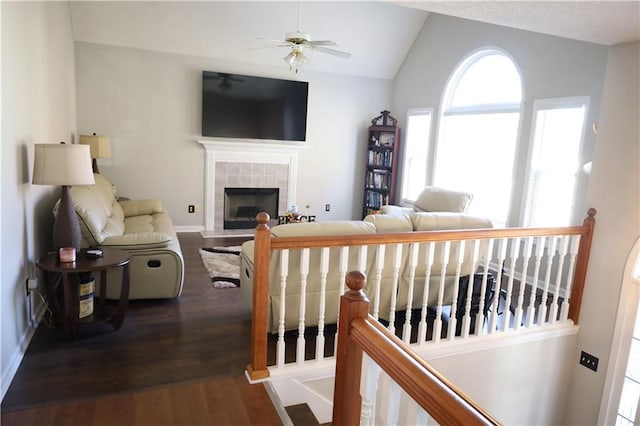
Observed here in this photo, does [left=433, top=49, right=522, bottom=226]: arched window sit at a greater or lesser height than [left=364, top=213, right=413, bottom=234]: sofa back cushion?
greater

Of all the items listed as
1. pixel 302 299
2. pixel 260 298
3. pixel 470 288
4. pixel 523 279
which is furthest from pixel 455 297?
pixel 260 298

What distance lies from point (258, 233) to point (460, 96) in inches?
193

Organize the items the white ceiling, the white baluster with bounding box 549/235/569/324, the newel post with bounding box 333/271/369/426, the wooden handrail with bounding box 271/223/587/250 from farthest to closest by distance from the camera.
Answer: the white ceiling → the white baluster with bounding box 549/235/569/324 → the wooden handrail with bounding box 271/223/587/250 → the newel post with bounding box 333/271/369/426

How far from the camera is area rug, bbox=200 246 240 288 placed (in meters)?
4.34

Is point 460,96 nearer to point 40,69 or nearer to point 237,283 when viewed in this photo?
point 237,283

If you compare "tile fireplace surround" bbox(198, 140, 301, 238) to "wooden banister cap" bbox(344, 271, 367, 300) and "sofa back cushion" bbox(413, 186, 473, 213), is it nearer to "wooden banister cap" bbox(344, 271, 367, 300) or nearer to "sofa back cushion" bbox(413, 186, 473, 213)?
"sofa back cushion" bbox(413, 186, 473, 213)

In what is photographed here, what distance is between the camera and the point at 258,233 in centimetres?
245

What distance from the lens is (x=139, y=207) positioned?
5.51 m

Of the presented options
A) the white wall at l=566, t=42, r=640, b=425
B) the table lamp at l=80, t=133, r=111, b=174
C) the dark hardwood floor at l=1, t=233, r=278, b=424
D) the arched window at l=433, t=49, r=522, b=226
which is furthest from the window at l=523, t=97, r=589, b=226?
the table lamp at l=80, t=133, r=111, b=174

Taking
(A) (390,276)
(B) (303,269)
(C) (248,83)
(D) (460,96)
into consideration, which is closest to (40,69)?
(B) (303,269)

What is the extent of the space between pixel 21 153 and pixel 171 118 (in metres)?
3.87

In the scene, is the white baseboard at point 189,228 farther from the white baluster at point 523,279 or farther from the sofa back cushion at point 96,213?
the white baluster at point 523,279

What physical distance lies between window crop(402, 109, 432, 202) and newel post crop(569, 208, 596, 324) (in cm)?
345

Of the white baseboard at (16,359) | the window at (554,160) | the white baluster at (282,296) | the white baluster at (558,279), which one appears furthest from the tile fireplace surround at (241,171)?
the white baluster at (558,279)
